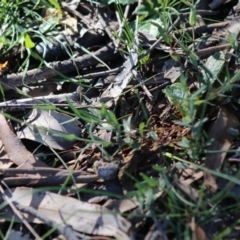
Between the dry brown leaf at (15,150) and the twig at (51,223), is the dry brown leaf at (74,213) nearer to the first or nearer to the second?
the twig at (51,223)

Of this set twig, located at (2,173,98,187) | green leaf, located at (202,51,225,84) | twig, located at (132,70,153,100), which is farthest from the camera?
twig, located at (132,70,153,100)

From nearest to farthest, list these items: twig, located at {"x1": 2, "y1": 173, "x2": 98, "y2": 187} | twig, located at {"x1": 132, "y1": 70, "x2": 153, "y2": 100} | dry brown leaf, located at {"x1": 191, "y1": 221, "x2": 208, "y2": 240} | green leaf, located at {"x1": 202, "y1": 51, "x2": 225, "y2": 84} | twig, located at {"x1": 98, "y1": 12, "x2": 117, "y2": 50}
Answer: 1. dry brown leaf, located at {"x1": 191, "y1": 221, "x2": 208, "y2": 240}
2. twig, located at {"x1": 2, "y1": 173, "x2": 98, "y2": 187}
3. green leaf, located at {"x1": 202, "y1": 51, "x2": 225, "y2": 84}
4. twig, located at {"x1": 132, "y1": 70, "x2": 153, "y2": 100}
5. twig, located at {"x1": 98, "y1": 12, "x2": 117, "y2": 50}

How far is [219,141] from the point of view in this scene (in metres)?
1.98

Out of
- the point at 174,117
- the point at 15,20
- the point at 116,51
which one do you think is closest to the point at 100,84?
the point at 116,51

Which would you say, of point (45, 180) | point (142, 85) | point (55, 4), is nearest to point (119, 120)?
point (142, 85)

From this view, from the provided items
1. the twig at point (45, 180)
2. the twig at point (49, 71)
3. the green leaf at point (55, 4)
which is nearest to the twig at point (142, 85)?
the twig at point (49, 71)

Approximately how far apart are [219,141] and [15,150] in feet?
2.67

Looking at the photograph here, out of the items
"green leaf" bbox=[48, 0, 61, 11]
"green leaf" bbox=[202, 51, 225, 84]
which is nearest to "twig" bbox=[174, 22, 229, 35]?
"green leaf" bbox=[202, 51, 225, 84]

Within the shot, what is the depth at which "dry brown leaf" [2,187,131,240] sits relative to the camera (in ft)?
5.95

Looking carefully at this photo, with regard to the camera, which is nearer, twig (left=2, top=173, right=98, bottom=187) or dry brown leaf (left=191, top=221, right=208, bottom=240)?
dry brown leaf (left=191, top=221, right=208, bottom=240)

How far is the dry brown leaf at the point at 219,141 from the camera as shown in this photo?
1.90 m

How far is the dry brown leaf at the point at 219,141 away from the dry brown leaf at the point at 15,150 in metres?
0.65

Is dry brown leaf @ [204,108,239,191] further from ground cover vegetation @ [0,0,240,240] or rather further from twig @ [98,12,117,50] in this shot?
twig @ [98,12,117,50]

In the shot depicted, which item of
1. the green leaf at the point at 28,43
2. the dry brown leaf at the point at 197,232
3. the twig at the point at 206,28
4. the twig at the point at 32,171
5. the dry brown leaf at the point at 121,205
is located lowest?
the dry brown leaf at the point at 197,232
